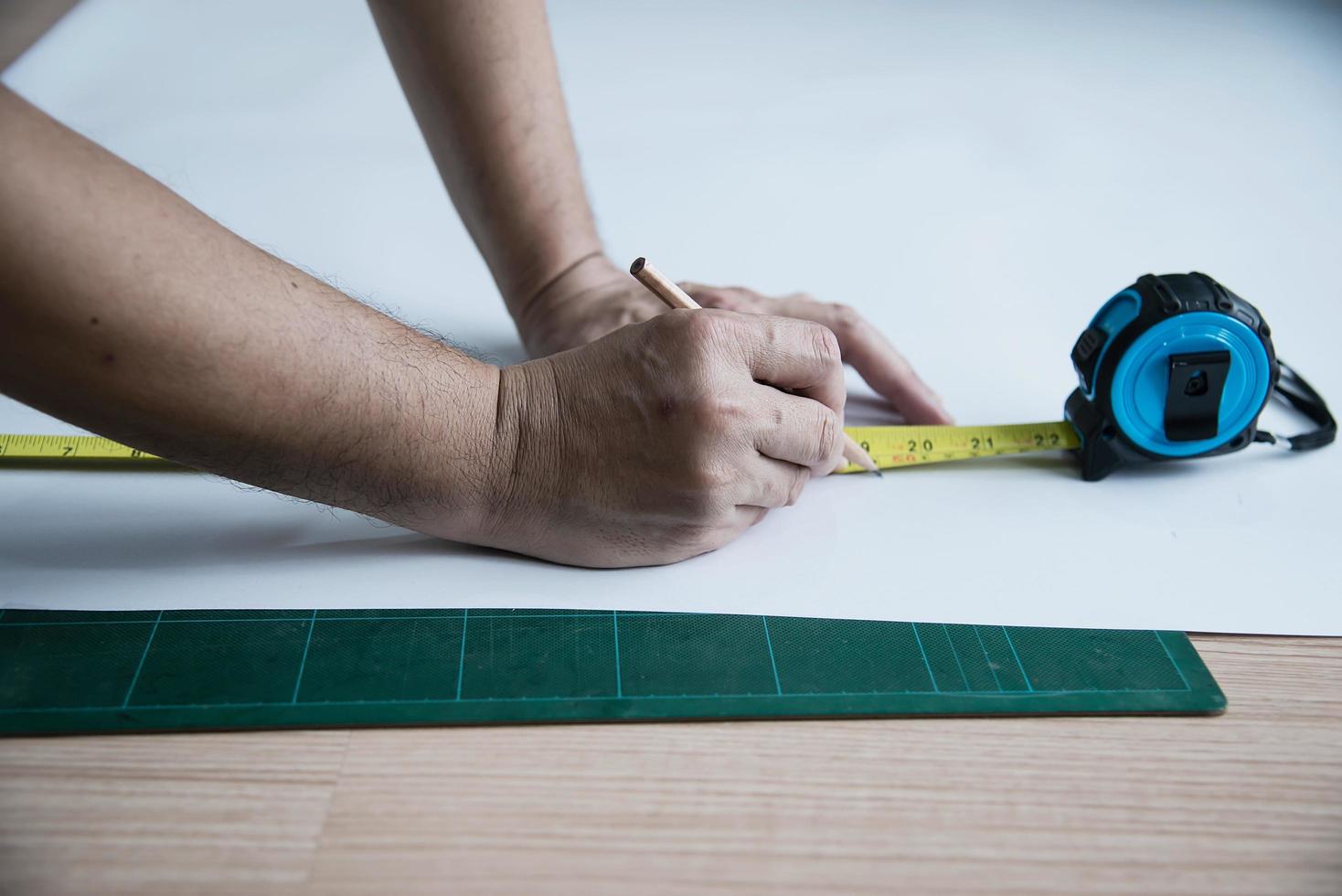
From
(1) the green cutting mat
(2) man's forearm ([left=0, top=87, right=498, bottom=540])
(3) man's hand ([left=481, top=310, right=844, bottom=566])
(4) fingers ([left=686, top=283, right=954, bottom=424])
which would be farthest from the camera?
(4) fingers ([left=686, top=283, right=954, bottom=424])

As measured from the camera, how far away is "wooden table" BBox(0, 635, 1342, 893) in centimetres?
77

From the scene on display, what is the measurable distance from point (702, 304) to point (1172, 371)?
0.61 meters

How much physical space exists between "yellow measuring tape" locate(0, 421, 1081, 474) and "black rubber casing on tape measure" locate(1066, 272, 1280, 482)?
6cm

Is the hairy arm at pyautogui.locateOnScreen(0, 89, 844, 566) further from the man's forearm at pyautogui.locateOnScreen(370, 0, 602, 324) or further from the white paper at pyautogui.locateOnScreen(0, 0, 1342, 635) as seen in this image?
the man's forearm at pyautogui.locateOnScreen(370, 0, 602, 324)

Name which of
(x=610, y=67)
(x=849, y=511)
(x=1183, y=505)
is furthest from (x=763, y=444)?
(x=610, y=67)

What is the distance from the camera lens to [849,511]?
3.97 ft

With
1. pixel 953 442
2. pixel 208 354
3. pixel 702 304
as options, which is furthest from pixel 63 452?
pixel 953 442

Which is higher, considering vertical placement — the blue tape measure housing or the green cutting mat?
the blue tape measure housing

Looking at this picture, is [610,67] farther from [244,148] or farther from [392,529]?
[392,529]

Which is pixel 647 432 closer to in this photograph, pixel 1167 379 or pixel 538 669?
pixel 538 669

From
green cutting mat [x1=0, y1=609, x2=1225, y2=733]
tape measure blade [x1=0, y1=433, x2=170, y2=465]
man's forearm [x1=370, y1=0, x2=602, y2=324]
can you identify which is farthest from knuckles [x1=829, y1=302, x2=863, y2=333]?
tape measure blade [x1=0, y1=433, x2=170, y2=465]

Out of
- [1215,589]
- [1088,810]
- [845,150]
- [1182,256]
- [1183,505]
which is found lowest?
[1088,810]

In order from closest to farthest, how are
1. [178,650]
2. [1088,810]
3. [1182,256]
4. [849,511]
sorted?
[1088,810] < [178,650] < [849,511] < [1182,256]

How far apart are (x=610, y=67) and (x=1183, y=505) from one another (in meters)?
1.62
